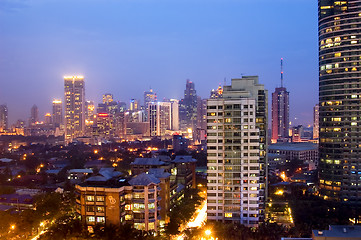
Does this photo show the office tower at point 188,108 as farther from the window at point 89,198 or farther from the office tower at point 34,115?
the window at point 89,198

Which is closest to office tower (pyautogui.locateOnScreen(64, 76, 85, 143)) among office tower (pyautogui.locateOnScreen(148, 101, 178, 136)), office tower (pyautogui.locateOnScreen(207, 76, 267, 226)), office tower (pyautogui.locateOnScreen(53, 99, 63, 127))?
office tower (pyautogui.locateOnScreen(53, 99, 63, 127))

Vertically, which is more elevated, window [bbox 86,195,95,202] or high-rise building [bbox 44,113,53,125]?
high-rise building [bbox 44,113,53,125]

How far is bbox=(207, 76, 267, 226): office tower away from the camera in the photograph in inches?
1286

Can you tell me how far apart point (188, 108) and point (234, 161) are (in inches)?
5721

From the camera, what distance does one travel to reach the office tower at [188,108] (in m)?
174

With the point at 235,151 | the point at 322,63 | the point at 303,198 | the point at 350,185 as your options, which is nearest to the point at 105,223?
the point at 235,151

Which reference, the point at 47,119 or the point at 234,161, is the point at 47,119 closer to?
the point at 47,119

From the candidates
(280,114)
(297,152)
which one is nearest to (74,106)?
(280,114)

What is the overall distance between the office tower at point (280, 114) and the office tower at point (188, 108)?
141ft

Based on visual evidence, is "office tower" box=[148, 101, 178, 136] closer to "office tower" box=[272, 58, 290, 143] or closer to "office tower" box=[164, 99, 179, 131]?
"office tower" box=[164, 99, 179, 131]

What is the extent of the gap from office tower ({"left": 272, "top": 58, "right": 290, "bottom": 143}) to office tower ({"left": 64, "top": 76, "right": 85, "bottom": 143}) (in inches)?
→ 3042

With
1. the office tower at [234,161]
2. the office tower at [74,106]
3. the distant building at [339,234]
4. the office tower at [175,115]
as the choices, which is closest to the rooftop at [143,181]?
the office tower at [234,161]

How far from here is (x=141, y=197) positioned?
30078mm

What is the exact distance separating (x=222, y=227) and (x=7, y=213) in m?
16.9
